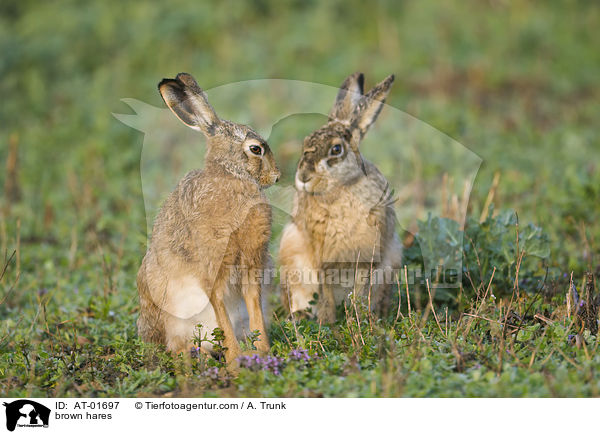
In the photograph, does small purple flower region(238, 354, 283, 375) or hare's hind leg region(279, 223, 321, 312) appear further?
hare's hind leg region(279, 223, 321, 312)

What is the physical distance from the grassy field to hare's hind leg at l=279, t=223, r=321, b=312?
41 cm

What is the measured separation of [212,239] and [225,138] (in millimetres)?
690

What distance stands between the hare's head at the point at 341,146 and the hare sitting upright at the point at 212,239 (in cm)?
48

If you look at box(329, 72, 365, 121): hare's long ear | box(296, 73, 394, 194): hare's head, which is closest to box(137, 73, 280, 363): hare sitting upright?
box(296, 73, 394, 194): hare's head

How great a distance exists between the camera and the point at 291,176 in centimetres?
545

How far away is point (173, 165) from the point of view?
9.00 m

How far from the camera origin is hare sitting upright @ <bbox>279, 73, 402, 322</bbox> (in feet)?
17.8

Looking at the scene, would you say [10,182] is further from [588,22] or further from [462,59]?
[588,22]

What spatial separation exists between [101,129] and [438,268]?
19.1ft

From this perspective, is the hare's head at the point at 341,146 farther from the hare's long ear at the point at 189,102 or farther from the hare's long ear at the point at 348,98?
the hare's long ear at the point at 189,102

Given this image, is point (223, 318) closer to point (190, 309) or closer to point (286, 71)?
point (190, 309)

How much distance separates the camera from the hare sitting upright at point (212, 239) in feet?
15.6
